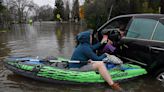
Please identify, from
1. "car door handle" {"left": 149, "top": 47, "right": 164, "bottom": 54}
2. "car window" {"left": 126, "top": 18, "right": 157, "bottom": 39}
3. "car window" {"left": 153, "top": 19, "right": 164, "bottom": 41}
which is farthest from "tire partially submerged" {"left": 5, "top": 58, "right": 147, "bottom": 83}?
"car window" {"left": 153, "top": 19, "right": 164, "bottom": 41}

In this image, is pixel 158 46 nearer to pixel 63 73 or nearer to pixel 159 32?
pixel 159 32

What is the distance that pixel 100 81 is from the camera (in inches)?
246

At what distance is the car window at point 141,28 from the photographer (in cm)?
630

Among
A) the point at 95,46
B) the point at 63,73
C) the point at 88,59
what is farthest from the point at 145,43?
the point at 63,73

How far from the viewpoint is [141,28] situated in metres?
6.59

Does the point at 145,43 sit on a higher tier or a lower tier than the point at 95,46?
higher

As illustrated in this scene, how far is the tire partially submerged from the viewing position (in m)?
6.18

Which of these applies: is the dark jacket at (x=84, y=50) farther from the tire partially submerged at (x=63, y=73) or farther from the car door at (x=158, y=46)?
the car door at (x=158, y=46)

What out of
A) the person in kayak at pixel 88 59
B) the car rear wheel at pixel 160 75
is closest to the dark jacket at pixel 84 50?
the person in kayak at pixel 88 59

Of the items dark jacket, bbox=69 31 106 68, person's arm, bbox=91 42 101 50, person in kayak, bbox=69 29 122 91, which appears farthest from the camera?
person's arm, bbox=91 42 101 50

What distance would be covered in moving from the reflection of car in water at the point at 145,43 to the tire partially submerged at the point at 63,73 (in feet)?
0.99

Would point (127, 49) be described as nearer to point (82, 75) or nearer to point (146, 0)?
point (82, 75)

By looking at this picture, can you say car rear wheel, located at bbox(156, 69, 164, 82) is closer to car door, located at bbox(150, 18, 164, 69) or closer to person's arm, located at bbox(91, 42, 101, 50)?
car door, located at bbox(150, 18, 164, 69)

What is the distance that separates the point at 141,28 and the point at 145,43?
1.72 ft
